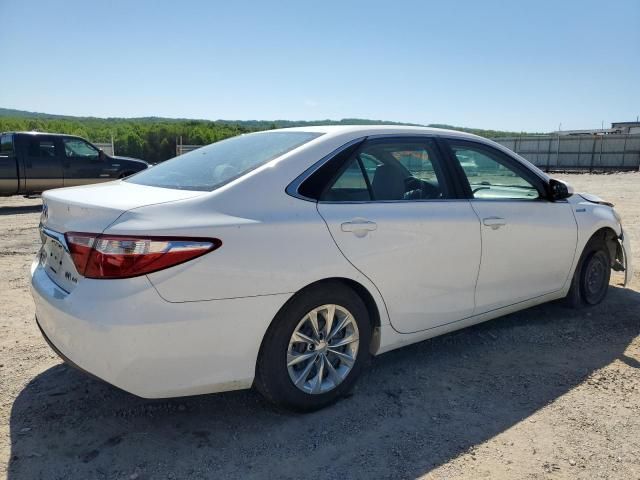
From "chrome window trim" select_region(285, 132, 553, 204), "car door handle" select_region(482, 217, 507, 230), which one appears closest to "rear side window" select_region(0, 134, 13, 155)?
"chrome window trim" select_region(285, 132, 553, 204)

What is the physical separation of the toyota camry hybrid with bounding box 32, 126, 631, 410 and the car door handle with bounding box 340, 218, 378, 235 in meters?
0.01

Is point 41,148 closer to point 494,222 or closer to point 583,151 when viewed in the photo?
point 494,222

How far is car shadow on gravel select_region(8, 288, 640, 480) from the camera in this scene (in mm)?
2584

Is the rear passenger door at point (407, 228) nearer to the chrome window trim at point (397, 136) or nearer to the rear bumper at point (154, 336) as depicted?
the chrome window trim at point (397, 136)

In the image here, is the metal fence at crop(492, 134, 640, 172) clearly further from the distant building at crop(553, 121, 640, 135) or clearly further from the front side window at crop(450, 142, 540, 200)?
the front side window at crop(450, 142, 540, 200)

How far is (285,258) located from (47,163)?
12.0 metres

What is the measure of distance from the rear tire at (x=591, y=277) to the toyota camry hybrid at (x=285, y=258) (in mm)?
869

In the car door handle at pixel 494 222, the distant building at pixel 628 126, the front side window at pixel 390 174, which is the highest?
the distant building at pixel 628 126

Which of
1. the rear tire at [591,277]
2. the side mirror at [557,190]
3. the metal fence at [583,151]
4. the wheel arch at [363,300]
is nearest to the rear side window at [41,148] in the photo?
the wheel arch at [363,300]

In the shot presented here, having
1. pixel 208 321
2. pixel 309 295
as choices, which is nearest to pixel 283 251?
pixel 309 295

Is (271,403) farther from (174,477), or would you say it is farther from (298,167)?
(298,167)

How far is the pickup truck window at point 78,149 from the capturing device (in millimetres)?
13102

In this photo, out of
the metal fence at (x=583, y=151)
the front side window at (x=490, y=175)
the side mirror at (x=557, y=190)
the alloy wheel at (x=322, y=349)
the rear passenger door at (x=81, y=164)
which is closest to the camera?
the alloy wheel at (x=322, y=349)

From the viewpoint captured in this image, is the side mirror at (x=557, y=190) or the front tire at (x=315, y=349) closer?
the front tire at (x=315, y=349)
